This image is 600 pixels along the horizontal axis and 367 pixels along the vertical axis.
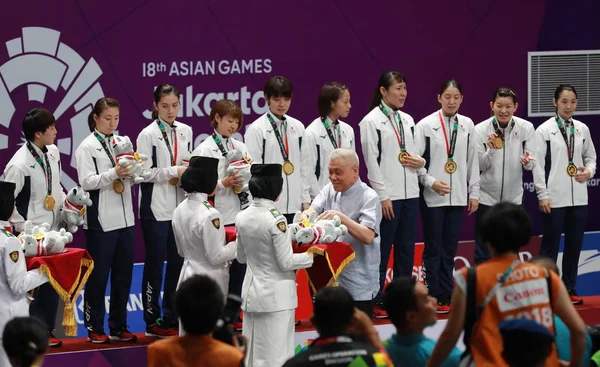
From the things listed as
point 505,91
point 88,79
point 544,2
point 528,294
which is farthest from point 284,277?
point 544,2

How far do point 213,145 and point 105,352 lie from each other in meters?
1.66

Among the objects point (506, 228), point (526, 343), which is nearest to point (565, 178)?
point (506, 228)

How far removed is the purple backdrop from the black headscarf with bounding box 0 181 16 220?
265cm

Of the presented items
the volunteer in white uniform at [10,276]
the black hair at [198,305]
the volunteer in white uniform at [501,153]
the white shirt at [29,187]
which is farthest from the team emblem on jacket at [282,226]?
the volunteer in white uniform at [501,153]

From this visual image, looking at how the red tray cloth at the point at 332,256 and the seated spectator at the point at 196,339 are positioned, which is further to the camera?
the red tray cloth at the point at 332,256

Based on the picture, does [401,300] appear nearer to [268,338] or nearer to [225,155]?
[268,338]

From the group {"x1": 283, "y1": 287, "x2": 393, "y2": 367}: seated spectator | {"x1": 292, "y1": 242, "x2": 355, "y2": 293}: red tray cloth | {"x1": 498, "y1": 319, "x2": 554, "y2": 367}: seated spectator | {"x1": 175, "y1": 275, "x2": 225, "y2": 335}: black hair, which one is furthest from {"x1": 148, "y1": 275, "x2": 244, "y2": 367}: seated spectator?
{"x1": 292, "y1": 242, "x2": 355, "y2": 293}: red tray cloth

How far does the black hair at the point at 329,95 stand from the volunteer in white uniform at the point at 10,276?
2.67 m

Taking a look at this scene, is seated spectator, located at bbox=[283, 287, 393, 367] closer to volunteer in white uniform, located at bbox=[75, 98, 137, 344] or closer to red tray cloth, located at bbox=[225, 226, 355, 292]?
red tray cloth, located at bbox=[225, 226, 355, 292]

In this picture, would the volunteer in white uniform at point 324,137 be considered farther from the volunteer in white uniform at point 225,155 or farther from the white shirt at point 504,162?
the white shirt at point 504,162

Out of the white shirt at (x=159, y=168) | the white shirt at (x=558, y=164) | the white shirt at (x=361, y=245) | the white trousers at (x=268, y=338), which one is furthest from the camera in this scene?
the white shirt at (x=558, y=164)

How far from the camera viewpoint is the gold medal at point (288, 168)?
314 inches

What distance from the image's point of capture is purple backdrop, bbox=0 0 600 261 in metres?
9.16

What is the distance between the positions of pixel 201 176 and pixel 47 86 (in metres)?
3.15
